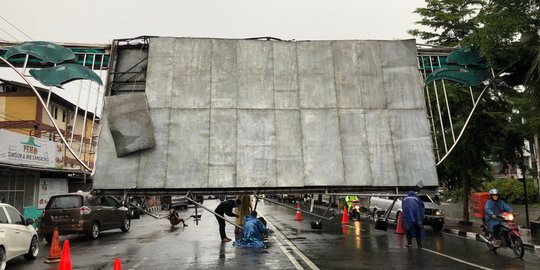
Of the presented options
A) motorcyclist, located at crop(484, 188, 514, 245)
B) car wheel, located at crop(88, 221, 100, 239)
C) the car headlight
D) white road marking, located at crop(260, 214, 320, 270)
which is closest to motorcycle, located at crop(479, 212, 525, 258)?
the car headlight

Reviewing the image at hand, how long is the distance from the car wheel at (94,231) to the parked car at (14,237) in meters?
4.65

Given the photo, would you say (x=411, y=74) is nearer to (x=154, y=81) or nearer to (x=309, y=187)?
(x=309, y=187)

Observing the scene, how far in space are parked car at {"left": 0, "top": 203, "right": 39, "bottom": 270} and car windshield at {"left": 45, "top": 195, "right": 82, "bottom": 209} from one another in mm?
4357

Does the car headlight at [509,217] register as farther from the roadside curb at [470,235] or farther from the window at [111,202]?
the window at [111,202]

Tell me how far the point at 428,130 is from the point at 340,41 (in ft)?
9.20

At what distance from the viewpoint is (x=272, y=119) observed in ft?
32.0

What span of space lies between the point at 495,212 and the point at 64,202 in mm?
14471

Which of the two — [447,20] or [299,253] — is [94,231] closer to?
[299,253]

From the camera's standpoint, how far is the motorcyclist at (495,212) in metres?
11.9

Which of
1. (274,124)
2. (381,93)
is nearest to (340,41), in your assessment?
(381,93)

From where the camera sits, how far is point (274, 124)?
972 cm

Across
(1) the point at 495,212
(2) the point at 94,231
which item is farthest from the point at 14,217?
(1) the point at 495,212

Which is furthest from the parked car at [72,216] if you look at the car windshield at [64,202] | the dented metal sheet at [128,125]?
the dented metal sheet at [128,125]

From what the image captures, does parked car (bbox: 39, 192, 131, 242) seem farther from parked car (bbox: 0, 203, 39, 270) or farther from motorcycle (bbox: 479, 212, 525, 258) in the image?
motorcycle (bbox: 479, 212, 525, 258)
